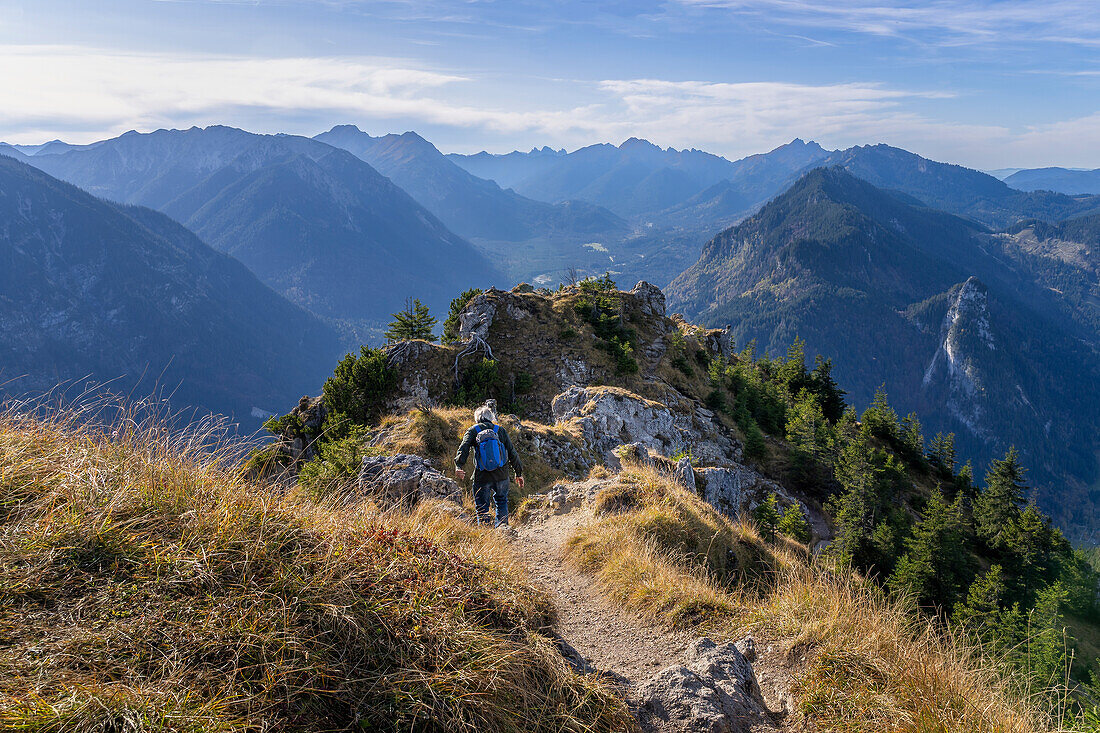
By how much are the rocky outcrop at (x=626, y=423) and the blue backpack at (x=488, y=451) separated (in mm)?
10884

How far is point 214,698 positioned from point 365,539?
1.87m

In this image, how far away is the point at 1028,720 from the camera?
3963 millimetres

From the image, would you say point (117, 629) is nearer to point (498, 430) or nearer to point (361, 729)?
point (361, 729)

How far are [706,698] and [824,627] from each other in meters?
1.68

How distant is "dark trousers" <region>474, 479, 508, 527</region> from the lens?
35.9 feet

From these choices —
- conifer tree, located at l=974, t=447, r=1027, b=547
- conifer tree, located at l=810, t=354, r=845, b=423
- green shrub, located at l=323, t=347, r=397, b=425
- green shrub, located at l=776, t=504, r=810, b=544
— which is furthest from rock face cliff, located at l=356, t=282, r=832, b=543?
conifer tree, located at l=810, t=354, r=845, b=423

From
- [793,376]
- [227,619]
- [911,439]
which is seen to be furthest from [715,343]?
[227,619]

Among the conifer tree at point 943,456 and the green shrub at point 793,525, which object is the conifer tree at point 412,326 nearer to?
the green shrub at point 793,525

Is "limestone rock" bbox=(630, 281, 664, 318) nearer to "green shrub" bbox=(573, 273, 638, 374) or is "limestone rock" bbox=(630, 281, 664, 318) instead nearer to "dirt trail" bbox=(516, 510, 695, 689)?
"green shrub" bbox=(573, 273, 638, 374)

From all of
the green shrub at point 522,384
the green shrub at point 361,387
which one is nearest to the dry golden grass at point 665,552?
the green shrub at point 361,387

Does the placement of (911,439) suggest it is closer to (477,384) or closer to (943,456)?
(943,456)

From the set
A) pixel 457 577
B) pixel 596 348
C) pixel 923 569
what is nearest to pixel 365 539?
pixel 457 577

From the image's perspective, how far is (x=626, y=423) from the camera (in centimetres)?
2602

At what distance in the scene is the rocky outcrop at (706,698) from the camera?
4.65 metres
